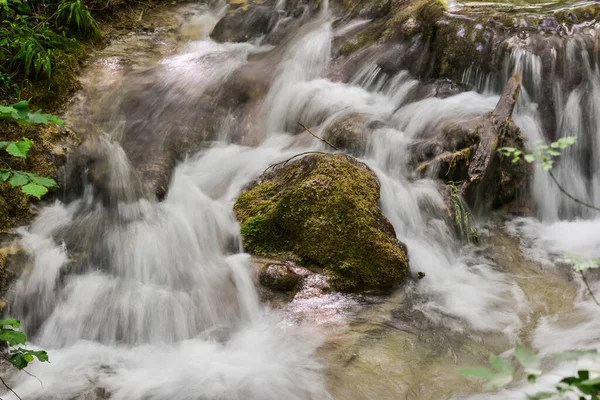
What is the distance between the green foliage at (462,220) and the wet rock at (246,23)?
449cm

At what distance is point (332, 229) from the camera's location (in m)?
4.28

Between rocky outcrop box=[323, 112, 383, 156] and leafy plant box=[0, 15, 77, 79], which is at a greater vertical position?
leafy plant box=[0, 15, 77, 79]

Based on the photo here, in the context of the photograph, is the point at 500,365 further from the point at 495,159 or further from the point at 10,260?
the point at 495,159

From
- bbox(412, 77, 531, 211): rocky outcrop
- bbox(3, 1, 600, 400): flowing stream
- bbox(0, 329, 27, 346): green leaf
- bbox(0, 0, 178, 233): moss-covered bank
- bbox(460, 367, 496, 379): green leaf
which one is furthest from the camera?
bbox(412, 77, 531, 211): rocky outcrop

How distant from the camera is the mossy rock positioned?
13.8 ft

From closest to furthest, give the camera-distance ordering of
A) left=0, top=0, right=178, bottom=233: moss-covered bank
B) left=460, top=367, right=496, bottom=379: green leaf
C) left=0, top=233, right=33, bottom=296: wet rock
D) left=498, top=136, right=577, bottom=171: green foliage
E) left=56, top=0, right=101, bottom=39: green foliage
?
left=460, top=367, right=496, bottom=379: green leaf, left=498, top=136, right=577, bottom=171: green foliage, left=0, top=233, right=33, bottom=296: wet rock, left=0, top=0, right=178, bottom=233: moss-covered bank, left=56, top=0, right=101, bottom=39: green foliage

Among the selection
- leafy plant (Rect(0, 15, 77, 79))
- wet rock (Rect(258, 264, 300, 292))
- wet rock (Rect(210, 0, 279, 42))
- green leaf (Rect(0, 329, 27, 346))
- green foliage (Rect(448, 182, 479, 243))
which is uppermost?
wet rock (Rect(210, 0, 279, 42))

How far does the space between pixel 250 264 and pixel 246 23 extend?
5.12m

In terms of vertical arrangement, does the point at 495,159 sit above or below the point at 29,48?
below

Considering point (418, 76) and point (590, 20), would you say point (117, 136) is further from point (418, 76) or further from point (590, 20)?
point (590, 20)

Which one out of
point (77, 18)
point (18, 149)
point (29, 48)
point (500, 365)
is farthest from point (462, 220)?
point (77, 18)

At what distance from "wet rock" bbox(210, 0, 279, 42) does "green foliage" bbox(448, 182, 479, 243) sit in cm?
449

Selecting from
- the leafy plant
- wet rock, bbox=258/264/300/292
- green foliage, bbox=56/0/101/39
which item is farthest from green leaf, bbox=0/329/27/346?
green foliage, bbox=56/0/101/39

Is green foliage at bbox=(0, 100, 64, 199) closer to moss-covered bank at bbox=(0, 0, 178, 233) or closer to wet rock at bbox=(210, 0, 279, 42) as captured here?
moss-covered bank at bbox=(0, 0, 178, 233)
